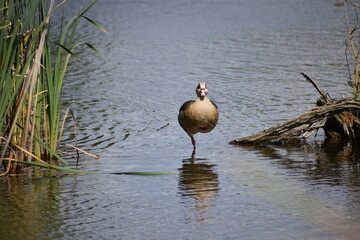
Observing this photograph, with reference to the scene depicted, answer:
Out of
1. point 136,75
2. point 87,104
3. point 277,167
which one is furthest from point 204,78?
point 277,167

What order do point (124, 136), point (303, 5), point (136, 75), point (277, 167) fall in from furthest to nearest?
point (303, 5)
point (136, 75)
point (124, 136)
point (277, 167)

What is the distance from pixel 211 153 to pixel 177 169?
108cm

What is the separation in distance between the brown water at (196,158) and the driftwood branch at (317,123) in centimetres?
28

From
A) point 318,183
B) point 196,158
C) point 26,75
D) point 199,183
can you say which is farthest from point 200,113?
point 26,75

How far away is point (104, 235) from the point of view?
602cm

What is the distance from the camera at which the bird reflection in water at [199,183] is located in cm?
701

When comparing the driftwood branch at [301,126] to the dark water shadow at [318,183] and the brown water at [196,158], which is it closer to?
the dark water shadow at [318,183]

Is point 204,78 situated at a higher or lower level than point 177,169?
higher

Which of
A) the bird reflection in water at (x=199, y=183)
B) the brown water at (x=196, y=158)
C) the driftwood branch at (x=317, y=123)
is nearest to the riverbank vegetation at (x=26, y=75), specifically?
the brown water at (x=196, y=158)

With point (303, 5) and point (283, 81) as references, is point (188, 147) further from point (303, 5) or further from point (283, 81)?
point (303, 5)

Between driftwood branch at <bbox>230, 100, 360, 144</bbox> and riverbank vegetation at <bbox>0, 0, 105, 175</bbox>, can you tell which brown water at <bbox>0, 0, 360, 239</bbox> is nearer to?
driftwood branch at <bbox>230, 100, 360, 144</bbox>

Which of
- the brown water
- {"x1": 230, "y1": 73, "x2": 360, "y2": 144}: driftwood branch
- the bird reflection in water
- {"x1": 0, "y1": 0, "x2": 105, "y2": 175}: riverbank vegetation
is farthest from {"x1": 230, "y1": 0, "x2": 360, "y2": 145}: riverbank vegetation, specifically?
{"x1": 0, "y1": 0, "x2": 105, "y2": 175}: riverbank vegetation

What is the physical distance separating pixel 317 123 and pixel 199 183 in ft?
9.12

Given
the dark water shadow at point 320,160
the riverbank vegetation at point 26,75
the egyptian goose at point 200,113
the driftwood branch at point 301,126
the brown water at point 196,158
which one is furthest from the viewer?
the egyptian goose at point 200,113
